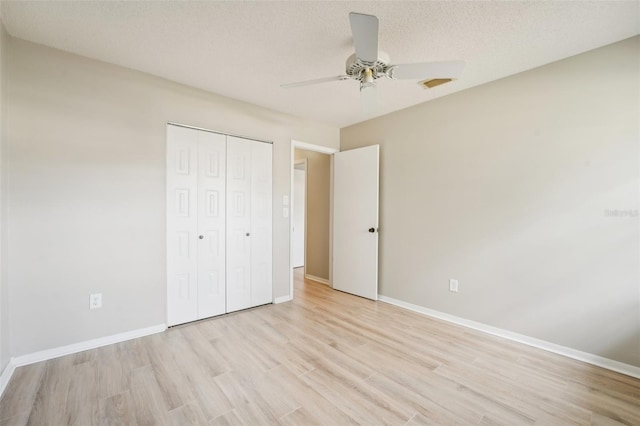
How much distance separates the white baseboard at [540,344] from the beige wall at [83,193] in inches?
112

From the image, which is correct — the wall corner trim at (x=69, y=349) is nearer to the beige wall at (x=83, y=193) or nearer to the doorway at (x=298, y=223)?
the beige wall at (x=83, y=193)

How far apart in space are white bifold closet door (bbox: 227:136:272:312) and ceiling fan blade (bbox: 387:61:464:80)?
1908 mm

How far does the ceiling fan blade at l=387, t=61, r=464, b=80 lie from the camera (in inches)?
69.4

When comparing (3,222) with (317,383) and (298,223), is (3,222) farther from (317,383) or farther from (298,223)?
(298,223)

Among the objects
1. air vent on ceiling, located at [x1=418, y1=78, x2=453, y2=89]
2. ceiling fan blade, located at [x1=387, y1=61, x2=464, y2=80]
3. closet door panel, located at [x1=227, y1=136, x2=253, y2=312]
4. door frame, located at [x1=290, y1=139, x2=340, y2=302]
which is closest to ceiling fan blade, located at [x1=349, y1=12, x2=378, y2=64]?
ceiling fan blade, located at [x1=387, y1=61, x2=464, y2=80]

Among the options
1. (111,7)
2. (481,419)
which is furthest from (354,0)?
(481,419)

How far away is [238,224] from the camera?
321 cm

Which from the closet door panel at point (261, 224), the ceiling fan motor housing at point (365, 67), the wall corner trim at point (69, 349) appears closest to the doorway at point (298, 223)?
the closet door panel at point (261, 224)

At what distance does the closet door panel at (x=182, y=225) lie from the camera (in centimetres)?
273

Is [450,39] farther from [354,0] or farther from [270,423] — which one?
[270,423]

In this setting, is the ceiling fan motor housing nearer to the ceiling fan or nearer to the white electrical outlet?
the ceiling fan

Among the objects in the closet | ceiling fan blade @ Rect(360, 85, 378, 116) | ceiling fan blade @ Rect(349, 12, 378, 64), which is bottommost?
the closet

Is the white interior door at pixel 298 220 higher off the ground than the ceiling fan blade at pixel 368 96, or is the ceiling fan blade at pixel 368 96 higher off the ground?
the ceiling fan blade at pixel 368 96

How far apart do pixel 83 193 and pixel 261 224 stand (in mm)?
1698
